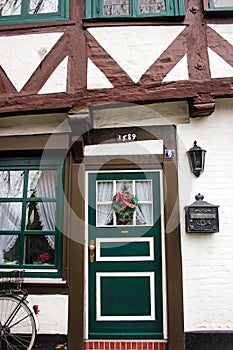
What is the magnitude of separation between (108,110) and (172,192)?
52.8 inches

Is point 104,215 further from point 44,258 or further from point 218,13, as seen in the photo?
point 218,13

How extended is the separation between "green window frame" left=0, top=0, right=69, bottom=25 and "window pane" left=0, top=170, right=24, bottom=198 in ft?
6.65

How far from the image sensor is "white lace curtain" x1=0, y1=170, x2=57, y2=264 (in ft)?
15.1

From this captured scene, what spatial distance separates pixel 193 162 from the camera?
4.43 m

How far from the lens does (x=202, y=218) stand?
429 cm

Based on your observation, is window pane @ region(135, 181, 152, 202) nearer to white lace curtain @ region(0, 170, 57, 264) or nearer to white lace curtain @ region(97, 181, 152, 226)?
white lace curtain @ region(97, 181, 152, 226)

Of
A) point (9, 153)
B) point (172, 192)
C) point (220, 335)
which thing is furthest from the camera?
point (9, 153)

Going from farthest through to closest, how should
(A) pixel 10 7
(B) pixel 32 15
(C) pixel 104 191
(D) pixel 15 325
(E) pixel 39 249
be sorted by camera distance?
(A) pixel 10 7, (B) pixel 32 15, (C) pixel 104 191, (E) pixel 39 249, (D) pixel 15 325

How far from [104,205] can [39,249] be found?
0.99 metres

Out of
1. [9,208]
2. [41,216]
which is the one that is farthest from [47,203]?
[9,208]

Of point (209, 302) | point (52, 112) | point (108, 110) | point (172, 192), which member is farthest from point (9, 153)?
Result: point (209, 302)

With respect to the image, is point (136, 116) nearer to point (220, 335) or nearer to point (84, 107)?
point (84, 107)

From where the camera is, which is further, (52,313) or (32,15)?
(32,15)

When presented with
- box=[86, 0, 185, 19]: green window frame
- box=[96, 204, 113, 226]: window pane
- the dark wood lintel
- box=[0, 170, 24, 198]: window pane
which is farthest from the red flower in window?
box=[86, 0, 185, 19]: green window frame
